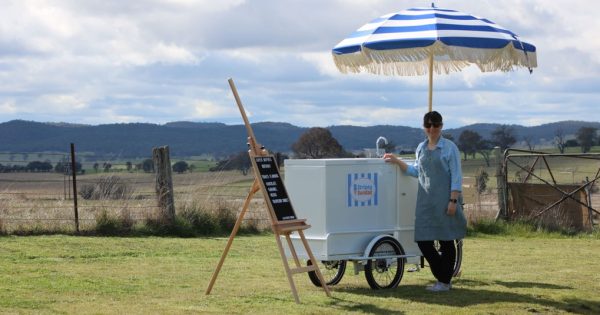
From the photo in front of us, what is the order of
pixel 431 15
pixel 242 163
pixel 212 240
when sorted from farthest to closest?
1. pixel 242 163
2. pixel 212 240
3. pixel 431 15

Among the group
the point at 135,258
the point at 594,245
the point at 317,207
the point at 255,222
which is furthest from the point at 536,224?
the point at 317,207

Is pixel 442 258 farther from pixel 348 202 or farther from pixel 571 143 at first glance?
pixel 571 143

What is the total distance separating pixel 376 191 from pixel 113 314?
3567mm

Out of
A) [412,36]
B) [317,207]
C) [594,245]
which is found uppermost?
[412,36]

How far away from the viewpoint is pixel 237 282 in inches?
509

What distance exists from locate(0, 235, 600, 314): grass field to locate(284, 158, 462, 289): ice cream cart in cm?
36

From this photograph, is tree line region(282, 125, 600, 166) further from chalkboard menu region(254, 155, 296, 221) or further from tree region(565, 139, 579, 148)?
chalkboard menu region(254, 155, 296, 221)

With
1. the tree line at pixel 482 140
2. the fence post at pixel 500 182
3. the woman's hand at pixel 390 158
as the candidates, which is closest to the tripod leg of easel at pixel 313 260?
the woman's hand at pixel 390 158

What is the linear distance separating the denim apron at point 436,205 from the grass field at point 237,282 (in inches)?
26.4

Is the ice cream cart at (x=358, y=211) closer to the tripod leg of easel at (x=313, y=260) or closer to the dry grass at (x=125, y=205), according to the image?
the tripod leg of easel at (x=313, y=260)

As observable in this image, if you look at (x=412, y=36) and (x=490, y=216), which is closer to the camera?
(x=412, y=36)

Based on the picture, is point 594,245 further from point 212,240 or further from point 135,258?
point 135,258

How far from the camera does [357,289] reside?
12180 mm

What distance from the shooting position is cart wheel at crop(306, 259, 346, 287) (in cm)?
1233
